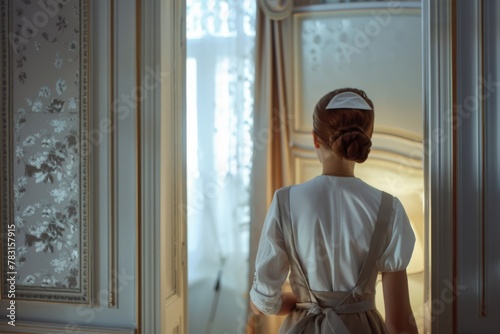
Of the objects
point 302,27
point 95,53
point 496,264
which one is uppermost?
point 302,27

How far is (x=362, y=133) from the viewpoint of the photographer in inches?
58.1

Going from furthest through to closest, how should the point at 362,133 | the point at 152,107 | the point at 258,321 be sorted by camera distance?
the point at 258,321 < the point at 152,107 < the point at 362,133

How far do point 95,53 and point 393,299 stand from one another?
1403 mm

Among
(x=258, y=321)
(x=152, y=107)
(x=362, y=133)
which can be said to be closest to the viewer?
(x=362, y=133)

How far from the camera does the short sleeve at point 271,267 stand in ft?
4.95

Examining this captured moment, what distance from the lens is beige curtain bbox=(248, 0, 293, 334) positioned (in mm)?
2842

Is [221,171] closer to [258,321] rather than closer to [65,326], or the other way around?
[258,321]

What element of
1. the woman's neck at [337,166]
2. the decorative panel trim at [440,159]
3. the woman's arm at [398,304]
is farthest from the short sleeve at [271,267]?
the decorative panel trim at [440,159]

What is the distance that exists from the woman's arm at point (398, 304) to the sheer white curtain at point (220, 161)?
4.77 feet

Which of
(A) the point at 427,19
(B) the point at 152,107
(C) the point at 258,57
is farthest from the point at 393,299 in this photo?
(C) the point at 258,57

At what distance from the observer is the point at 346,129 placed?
4.84ft

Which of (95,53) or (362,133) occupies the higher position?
(95,53)

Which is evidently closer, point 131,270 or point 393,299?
point 393,299

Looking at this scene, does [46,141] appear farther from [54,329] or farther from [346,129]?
[346,129]
